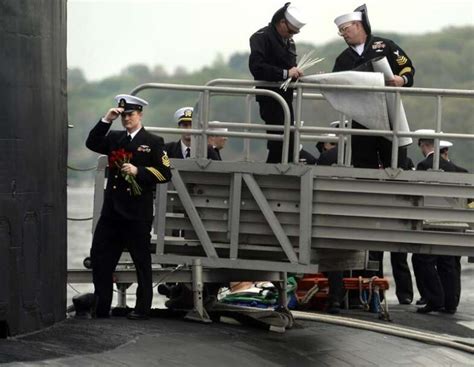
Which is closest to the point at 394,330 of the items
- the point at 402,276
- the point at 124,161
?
the point at 124,161

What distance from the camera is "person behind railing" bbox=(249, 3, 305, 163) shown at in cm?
1465

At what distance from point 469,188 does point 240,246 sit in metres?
2.28

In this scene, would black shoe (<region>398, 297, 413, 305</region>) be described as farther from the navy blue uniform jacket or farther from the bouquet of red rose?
the bouquet of red rose

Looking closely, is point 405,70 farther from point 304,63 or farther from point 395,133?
point 395,133

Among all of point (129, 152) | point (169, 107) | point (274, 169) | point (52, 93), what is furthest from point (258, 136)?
point (169, 107)

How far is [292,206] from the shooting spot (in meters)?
14.0

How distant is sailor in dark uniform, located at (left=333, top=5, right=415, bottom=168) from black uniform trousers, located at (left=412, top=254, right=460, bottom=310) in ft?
13.5

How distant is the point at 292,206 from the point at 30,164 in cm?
326

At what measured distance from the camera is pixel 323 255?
581 inches

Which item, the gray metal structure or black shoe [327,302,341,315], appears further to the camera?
black shoe [327,302,341,315]

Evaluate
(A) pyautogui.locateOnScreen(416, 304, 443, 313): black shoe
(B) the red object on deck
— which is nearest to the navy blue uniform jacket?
(B) the red object on deck

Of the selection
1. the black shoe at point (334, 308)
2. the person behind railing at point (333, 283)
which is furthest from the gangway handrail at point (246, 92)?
the black shoe at point (334, 308)

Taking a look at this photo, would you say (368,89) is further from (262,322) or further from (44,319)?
Result: (44,319)

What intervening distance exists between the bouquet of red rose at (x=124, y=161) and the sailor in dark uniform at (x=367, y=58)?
9.42 ft
